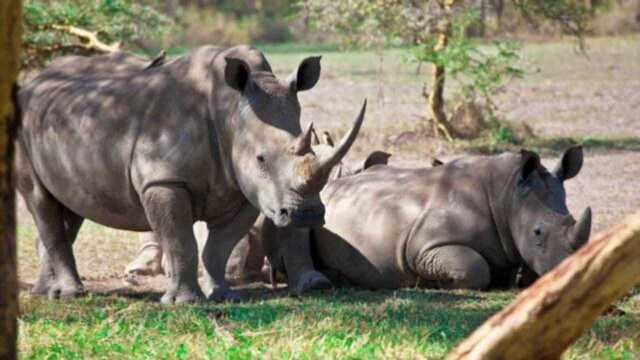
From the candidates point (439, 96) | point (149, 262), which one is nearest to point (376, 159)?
point (149, 262)

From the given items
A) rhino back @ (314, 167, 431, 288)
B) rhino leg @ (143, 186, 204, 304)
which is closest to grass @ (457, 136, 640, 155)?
rhino back @ (314, 167, 431, 288)

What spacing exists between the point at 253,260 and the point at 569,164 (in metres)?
2.31

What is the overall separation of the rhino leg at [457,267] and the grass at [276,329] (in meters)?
0.57

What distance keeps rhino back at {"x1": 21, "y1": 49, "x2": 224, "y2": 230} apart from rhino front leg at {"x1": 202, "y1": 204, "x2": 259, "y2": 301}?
19.0 inches

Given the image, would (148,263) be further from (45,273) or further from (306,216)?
(306,216)

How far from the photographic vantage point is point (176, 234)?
9.46 metres

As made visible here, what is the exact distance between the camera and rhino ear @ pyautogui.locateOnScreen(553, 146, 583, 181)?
1023 cm

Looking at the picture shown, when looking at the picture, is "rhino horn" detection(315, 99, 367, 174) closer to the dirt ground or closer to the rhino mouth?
the rhino mouth

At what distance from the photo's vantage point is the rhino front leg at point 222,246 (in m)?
9.75

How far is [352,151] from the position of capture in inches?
752

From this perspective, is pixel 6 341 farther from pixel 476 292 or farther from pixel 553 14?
pixel 553 14

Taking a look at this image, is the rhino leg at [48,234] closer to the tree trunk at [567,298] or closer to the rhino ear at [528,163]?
the rhino ear at [528,163]

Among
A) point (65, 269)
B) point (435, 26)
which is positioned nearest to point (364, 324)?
point (65, 269)

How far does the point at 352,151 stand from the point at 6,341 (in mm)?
14386
